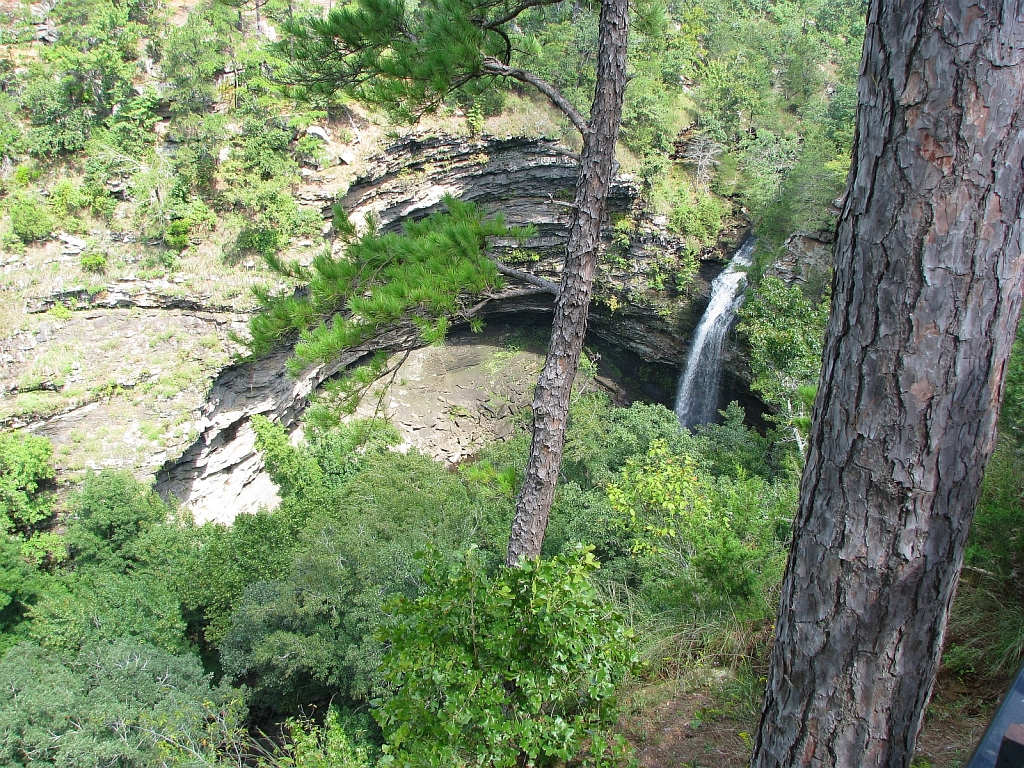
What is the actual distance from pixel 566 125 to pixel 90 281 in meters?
12.1

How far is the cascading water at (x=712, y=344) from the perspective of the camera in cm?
1375

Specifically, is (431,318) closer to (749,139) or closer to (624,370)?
(624,370)

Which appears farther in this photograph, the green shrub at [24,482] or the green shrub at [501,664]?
the green shrub at [24,482]

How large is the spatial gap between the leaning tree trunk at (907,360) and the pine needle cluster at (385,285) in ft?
6.83

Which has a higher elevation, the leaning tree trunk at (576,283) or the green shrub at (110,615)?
the leaning tree trunk at (576,283)

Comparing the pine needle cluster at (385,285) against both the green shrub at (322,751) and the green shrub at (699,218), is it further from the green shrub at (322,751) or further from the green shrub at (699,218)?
the green shrub at (699,218)

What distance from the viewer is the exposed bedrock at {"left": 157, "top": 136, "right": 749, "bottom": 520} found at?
1317 centimetres

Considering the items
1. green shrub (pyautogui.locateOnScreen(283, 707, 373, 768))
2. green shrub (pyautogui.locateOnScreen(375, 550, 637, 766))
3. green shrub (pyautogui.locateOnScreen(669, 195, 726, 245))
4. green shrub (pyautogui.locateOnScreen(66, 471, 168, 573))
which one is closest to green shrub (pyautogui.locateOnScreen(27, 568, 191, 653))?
green shrub (pyautogui.locateOnScreen(66, 471, 168, 573))

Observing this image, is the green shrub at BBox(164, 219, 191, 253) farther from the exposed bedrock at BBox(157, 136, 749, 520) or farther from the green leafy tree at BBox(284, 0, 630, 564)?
the green leafy tree at BBox(284, 0, 630, 564)

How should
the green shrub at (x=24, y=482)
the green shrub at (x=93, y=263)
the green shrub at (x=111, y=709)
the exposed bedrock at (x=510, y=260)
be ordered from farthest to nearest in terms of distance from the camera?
the exposed bedrock at (x=510, y=260) < the green shrub at (x=93, y=263) < the green shrub at (x=24, y=482) < the green shrub at (x=111, y=709)

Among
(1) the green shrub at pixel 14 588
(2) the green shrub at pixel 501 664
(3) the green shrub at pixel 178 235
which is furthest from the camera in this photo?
(3) the green shrub at pixel 178 235

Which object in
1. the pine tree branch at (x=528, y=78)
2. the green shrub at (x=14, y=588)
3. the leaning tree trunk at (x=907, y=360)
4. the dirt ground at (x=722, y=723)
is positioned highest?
the pine tree branch at (x=528, y=78)

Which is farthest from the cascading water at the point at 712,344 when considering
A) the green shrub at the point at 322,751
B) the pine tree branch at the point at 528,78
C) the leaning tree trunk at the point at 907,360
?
the leaning tree trunk at the point at 907,360

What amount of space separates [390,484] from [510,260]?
20.6 ft
